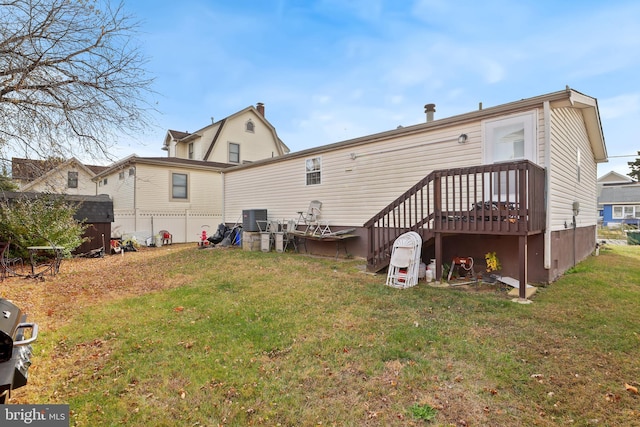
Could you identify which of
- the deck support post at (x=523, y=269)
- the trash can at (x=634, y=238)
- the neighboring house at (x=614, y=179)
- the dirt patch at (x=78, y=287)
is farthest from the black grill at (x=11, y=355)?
the neighboring house at (x=614, y=179)

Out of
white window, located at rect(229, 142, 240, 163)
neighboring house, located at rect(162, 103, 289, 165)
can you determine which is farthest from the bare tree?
white window, located at rect(229, 142, 240, 163)

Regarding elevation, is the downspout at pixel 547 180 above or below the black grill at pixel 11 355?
above

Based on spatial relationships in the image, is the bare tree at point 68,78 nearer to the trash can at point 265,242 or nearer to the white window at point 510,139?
the trash can at point 265,242

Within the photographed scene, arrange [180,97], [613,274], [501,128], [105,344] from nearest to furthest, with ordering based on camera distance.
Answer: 1. [105,344]
2. [501,128]
3. [613,274]
4. [180,97]

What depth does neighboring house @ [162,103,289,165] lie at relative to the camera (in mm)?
19562

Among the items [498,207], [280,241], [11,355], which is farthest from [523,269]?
[280,241]

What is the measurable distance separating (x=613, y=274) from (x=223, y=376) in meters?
8.48

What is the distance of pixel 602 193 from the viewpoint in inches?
1171

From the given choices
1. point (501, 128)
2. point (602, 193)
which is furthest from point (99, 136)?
point (602, 193)

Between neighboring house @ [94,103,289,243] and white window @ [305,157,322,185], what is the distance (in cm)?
646

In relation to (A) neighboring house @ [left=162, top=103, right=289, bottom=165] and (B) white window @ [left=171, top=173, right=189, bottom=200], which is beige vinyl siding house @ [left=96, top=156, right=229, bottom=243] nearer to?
(B) white window @ [left=171, top=173, right=189, bottom=200]

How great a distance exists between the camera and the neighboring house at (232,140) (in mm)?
19562

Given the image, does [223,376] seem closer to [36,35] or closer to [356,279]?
[356,279]

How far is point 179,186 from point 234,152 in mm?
5819
